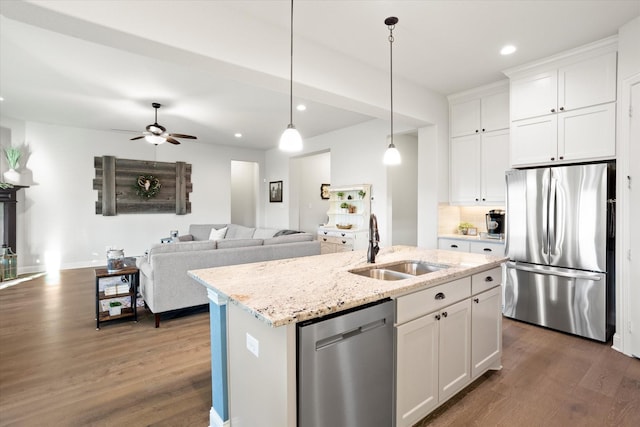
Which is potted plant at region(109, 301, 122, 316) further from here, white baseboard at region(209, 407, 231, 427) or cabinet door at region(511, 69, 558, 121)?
cabinet door at region(511, 69, 558, 121)

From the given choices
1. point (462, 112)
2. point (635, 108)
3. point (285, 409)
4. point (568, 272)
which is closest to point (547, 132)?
point (635, 108)

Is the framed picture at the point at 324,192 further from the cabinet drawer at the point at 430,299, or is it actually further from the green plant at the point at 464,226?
the cabinet drawer at the point at 430,299

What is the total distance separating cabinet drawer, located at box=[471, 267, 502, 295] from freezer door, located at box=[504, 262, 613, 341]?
1.31 meters

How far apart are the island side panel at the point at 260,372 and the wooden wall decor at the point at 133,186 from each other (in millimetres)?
6441

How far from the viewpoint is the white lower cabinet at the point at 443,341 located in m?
1.70

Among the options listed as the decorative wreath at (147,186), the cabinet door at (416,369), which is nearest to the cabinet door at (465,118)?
the cabinet door at (416,369)

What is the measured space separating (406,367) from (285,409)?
0.77 meters

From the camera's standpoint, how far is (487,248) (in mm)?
3887

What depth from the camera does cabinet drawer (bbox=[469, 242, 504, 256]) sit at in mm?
3801

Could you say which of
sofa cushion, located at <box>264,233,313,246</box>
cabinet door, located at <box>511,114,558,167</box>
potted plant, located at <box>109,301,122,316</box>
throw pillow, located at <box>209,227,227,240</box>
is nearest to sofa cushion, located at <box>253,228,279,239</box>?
throw pillow, located at <box>209,227,227,240</box>

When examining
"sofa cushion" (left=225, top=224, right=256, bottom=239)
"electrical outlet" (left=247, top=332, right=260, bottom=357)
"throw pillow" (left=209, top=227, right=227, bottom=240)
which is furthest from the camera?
"throw pillow" (left=209, top=227, right=227, bottom=240)

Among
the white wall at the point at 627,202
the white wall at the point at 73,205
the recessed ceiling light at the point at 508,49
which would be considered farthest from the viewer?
the white wall at the point at 73,205

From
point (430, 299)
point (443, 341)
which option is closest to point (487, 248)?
point (443, 341)

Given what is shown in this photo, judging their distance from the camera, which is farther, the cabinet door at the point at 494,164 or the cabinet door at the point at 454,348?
the cabinet door at the point at 494,164
